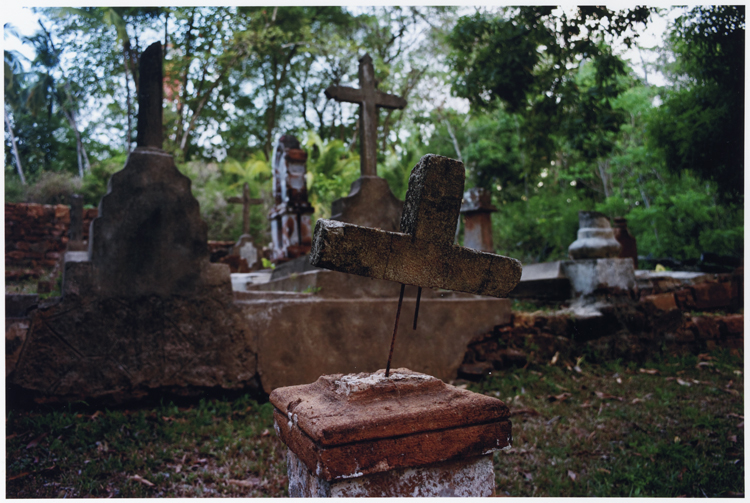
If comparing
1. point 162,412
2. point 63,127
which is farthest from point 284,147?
point 63,127

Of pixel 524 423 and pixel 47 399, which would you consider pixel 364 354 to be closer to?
pixel 524 423

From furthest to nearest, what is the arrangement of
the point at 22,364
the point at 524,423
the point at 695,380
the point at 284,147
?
the point at 284,147 < the point at 695,380 < the point at 524,423 < the point at 22,364

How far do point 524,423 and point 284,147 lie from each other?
17.5 feet

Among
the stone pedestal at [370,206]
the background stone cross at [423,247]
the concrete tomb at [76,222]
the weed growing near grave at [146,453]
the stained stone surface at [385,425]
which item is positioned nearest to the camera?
the stained stone surface at [385,425]

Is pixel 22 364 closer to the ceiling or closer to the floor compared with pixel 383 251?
closer to the floor

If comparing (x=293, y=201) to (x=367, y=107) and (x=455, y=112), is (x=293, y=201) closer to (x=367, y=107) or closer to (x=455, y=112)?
(x=367, y=107)

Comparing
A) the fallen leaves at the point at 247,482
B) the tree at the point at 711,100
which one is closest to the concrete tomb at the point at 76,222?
the fallen leaves at the point at 247,482

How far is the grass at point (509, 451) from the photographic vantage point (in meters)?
2.75

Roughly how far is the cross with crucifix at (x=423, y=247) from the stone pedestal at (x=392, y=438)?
330mm

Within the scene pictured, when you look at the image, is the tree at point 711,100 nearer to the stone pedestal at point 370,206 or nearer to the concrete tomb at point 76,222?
the stone pedestal at point 370,206

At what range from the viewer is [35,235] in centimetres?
1029

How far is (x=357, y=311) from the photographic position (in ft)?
14.2

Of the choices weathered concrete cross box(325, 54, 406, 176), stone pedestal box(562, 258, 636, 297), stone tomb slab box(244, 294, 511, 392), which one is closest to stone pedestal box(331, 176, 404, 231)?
weathered concrete cross box(325, 54, 406, 176)

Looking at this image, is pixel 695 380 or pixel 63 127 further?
pixel 63 127
